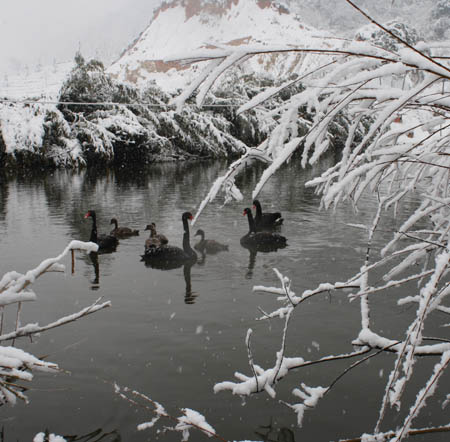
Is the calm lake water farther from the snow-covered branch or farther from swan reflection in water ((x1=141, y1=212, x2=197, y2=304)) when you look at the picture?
the snow-covered branch

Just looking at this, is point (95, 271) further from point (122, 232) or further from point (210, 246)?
point (122, 232)

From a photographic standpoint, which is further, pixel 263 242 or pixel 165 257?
pixel 263 242

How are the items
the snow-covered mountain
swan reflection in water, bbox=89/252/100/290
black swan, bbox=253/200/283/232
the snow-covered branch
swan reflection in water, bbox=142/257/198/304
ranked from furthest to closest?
the snow-covered mountain
black swan, bbox=253/200/283/232
swan reflection in water, bbox=142/257/198/304
swan reflection in water, bbox=89/252/100/290
the snow-covered branch

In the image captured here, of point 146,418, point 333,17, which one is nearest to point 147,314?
point 146,418

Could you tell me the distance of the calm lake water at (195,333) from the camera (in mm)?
4379

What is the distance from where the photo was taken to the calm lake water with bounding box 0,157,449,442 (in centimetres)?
438

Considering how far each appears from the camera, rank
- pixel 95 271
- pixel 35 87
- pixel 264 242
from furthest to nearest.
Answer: pixel 35 87 → pixel 264 242 → pixel 95 271

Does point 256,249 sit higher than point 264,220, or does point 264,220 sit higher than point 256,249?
point 264,220

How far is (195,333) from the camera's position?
6.38m

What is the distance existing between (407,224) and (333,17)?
15330 centimetres

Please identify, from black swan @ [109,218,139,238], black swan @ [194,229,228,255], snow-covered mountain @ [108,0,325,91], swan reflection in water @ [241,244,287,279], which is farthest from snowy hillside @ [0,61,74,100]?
snow-covered mountain @ [108,0,325,91]

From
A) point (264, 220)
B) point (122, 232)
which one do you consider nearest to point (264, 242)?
point (264, 220)

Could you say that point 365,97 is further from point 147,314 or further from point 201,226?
point 201,226

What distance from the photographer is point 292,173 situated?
26.5 metres
